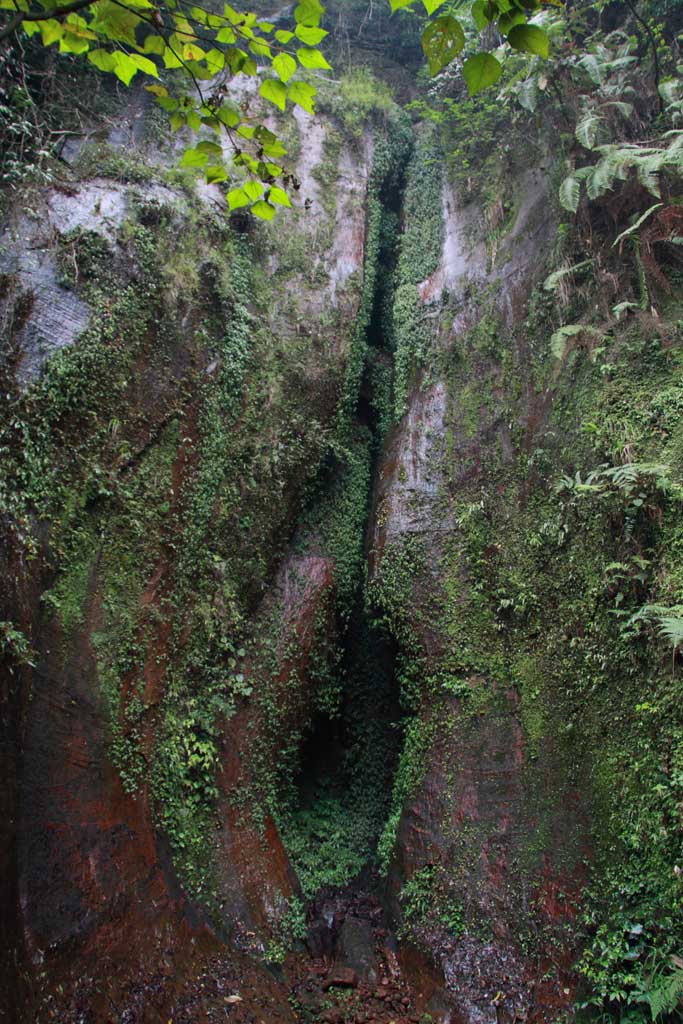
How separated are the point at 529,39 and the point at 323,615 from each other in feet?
23.1

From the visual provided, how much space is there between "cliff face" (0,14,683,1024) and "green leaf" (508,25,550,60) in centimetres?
431

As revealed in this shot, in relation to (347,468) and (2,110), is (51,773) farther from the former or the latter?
(2,110)

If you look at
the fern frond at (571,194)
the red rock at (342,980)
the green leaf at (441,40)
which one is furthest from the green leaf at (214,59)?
the red rock at (342,980)

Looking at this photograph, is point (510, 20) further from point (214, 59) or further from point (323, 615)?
point (323, 615)

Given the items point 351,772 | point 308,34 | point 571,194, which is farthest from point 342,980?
point 571,194

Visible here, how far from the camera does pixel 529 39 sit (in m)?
2.52

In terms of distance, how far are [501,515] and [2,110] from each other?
23.1ft

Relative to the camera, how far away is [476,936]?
610cm

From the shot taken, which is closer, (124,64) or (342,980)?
(124,64)

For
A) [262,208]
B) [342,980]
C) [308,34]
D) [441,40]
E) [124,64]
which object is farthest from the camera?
[342,980]

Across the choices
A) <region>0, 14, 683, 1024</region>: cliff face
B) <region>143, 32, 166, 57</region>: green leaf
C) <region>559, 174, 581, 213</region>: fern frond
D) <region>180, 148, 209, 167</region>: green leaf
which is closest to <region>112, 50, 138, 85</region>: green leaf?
<region>143, 32, 166, 57</region>: green leaf

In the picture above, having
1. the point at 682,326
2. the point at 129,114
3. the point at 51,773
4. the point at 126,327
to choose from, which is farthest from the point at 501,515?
the point at 129,114

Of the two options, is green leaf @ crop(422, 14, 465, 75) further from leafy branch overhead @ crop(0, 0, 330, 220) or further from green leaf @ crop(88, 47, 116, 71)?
green leaf @ crop(88, 47, 116, 71)

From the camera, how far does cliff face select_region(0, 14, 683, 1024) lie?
18.3 ft
